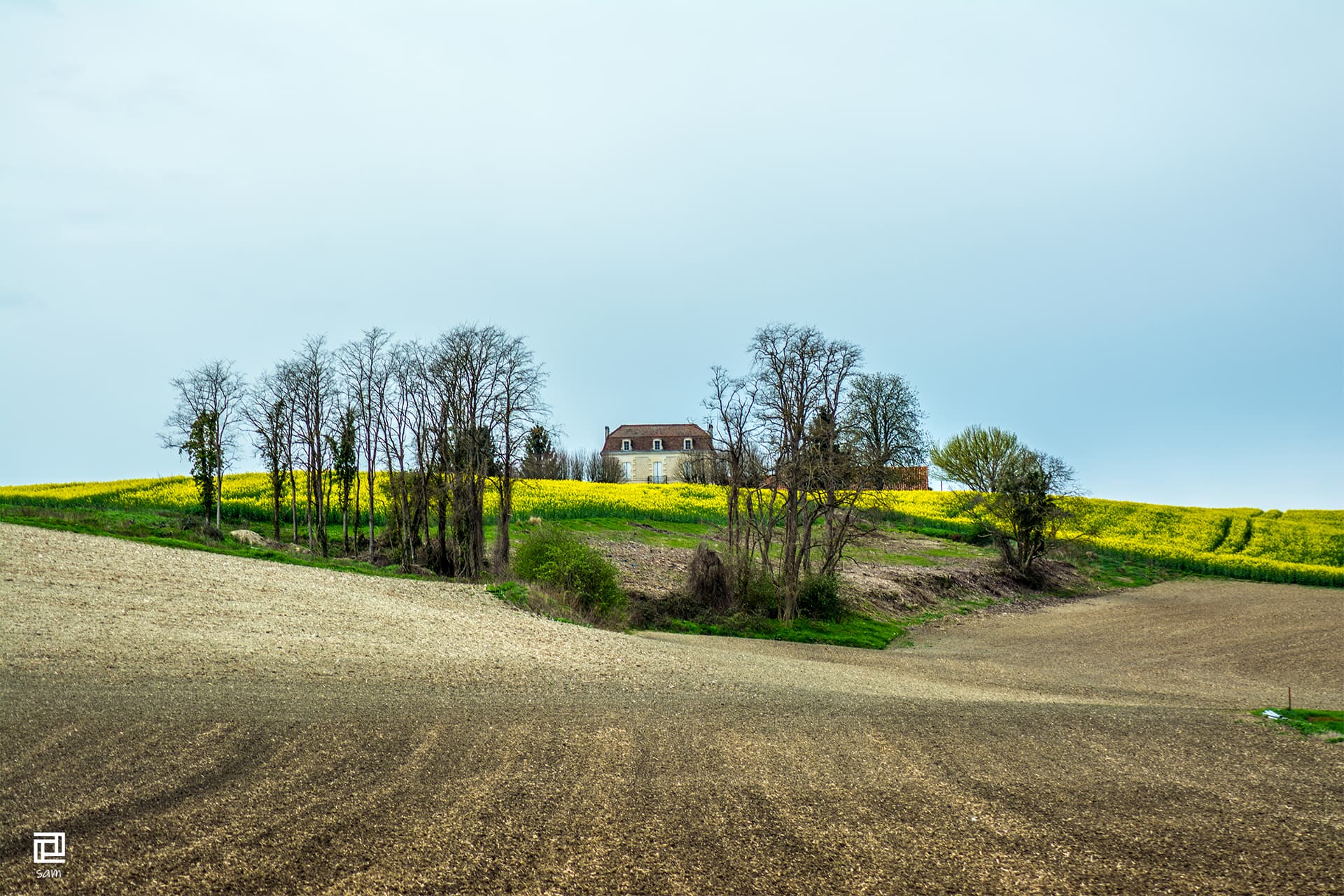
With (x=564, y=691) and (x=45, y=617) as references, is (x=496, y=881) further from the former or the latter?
(x=45, y=617)

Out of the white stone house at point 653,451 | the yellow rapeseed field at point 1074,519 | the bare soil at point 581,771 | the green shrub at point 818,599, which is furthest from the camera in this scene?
the white stone house at point 653,451

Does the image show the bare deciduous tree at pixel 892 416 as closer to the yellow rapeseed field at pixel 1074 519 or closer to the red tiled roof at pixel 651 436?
the yellow rapeseed field at pixel 1074 519

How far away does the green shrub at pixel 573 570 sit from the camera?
87.5ft

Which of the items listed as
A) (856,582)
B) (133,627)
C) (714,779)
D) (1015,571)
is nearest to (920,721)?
(714,779)

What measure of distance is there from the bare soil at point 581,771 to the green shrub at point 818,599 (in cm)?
1012

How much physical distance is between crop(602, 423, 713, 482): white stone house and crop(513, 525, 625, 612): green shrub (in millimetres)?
61184

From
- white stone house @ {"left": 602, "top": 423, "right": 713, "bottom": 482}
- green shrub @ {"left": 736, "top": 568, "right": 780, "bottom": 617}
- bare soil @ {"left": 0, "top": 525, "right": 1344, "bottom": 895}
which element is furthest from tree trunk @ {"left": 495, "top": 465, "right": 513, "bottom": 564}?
white stone house @ {"left": 602, "top": 423, "right": 713, "bottom": 482}

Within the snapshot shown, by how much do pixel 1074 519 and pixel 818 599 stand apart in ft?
64.9

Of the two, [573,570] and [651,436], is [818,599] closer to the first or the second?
[573,570]

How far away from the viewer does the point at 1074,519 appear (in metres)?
42.8

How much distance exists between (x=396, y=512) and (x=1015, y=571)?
2872cm

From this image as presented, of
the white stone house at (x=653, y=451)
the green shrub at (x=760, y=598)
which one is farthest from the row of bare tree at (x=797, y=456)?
the white stone house at (x=653, y=451)

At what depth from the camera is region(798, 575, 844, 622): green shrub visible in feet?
96.5

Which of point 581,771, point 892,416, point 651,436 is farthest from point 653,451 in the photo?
point 581,771
